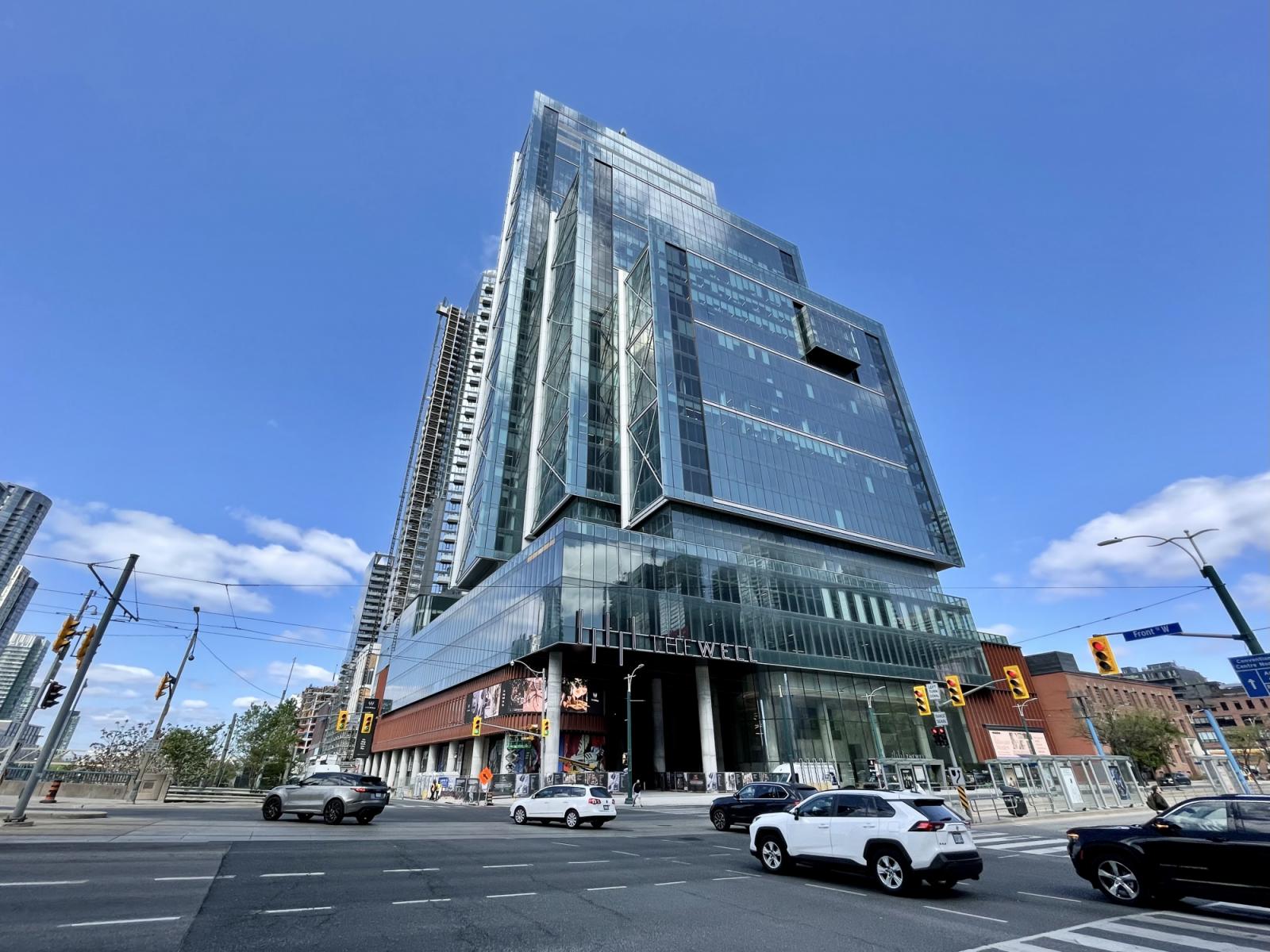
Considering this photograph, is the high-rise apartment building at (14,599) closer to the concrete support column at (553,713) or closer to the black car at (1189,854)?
the concrete support column at (553,713)

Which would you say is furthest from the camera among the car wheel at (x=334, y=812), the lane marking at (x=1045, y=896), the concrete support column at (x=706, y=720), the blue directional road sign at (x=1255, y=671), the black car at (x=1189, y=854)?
the concrete support column at (x=706, y=720)

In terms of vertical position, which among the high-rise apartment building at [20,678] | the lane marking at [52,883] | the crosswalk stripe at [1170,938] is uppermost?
the high-rise apartment building at [20,678]

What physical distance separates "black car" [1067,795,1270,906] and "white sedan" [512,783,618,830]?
16.3 metres

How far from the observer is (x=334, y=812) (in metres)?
20.3

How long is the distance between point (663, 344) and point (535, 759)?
1732 inches

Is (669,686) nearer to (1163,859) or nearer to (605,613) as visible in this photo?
(605,613)

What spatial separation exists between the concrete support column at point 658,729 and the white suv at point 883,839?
4287 centimetres

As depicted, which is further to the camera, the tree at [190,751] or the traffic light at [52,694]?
the tree at [190,751]

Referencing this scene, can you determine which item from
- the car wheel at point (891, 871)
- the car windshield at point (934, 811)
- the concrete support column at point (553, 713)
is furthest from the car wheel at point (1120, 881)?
the concrete support column at point (553, 713)

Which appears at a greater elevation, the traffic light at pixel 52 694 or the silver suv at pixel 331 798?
the traffic light at pixel 52 694

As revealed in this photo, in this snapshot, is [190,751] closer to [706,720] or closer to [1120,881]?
[706,720]

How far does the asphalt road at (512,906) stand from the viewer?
24.0 feet

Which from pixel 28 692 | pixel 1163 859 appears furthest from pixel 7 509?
pixel 1163 859

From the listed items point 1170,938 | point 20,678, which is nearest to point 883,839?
point 1170,938
